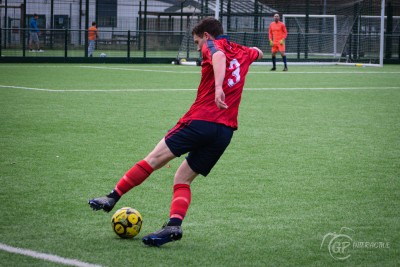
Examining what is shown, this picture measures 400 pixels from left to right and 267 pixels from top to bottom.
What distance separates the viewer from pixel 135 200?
673cm

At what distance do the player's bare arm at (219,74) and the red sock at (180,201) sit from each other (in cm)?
76

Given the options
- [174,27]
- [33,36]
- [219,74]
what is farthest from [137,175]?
[174,27]

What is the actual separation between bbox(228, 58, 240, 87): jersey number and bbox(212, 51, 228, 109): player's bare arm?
24 centimetres

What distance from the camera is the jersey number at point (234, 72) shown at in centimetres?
534

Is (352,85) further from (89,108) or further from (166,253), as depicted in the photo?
(166,253)

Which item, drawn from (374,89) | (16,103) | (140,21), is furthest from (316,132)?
(140,21)

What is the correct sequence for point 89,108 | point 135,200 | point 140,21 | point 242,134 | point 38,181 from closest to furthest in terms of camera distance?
point 135,200 → point 38,181 → point 242,134 → point 89,108 → point 140,21

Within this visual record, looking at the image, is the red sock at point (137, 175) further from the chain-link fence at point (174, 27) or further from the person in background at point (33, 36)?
the person in background at point (33, 36)

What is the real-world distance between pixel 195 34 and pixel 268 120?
7615 mm

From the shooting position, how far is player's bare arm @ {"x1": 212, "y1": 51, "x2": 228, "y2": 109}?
5.00 meters

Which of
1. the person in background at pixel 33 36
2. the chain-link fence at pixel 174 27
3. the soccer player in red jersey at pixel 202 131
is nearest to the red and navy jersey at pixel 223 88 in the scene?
the soccer player in red jersey at pixel 202 131

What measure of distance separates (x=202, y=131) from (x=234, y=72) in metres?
0.52

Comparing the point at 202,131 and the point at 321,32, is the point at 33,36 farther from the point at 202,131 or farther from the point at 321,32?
the point at 202,131

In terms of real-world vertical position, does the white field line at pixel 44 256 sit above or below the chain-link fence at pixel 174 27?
below
